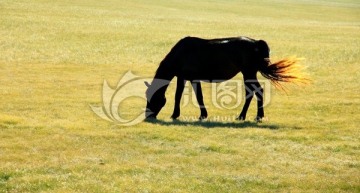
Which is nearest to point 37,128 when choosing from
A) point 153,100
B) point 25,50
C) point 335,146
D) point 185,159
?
point 153,100

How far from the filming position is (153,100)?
16.6 m

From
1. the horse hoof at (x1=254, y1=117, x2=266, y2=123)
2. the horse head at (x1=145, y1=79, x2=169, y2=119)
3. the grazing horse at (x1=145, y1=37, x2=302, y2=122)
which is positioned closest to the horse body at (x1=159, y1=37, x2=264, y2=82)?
the grazing horse at (x1=145, y1=37, x2=302, y2=122)

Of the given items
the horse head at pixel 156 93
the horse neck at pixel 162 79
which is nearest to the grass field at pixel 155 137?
the horse head at pixel 156 93

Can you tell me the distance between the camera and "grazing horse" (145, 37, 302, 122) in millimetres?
16359

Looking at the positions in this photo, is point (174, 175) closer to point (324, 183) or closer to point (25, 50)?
point (324, 183)

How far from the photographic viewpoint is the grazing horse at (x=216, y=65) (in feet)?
53.7

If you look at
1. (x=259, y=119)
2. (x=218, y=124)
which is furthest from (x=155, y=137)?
(x=259, y=119)

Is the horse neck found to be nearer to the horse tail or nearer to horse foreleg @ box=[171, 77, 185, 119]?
horse foreleg @ box=[171, 77, 185, 119]

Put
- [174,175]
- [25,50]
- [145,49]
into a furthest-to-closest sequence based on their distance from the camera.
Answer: [145,49], [25,50], [174,175]

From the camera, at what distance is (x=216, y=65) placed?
1652 cm

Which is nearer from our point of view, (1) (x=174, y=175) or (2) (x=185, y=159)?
(1) (x=174, y=175)

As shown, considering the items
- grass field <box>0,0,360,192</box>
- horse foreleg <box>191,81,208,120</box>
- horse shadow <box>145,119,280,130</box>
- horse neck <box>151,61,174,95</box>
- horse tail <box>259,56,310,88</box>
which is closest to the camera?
grass field <box>0,0,360,192</box>

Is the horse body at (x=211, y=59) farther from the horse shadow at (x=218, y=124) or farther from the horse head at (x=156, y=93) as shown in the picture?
the horse shadow at (x=218, y=124)

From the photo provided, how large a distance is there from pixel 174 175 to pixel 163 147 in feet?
7.36
